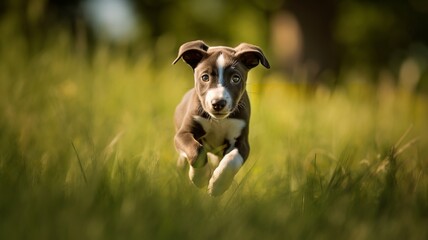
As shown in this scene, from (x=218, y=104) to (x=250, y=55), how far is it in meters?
0.41

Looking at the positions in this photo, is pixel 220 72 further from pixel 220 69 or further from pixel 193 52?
pixel 193 52

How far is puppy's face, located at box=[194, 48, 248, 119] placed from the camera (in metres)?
3.30

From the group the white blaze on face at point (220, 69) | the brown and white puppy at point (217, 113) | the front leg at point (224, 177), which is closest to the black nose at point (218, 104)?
the brown and white puppy at point (217, 113)

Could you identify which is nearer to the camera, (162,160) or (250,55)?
(250,55)

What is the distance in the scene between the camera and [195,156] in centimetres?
336

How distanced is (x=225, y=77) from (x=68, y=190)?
1.01m

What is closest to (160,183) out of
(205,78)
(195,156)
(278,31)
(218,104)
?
(195,156)

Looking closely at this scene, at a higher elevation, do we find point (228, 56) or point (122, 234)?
point (228, 56)

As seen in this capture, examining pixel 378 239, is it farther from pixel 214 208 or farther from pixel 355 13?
pixel 355 13

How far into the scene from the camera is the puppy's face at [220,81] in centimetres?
330

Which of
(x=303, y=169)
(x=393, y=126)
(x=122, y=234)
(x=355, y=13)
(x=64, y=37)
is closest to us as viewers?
(x=122, y=234)

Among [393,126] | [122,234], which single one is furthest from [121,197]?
[393,126]

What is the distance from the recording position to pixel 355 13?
23375 mm

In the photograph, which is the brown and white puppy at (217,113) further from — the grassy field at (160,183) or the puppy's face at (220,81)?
the grassy field at (160,183)
